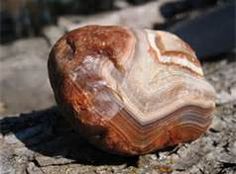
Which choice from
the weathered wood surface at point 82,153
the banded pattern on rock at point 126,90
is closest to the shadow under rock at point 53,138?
the weathered wood surface at point 82,153

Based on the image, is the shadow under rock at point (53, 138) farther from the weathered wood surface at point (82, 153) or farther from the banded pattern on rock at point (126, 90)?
the banded pattern on rock at point (126, 90)

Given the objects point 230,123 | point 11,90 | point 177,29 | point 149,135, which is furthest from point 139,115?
point 177,29

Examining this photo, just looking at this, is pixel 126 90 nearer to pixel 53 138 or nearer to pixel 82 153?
pixel 82 153

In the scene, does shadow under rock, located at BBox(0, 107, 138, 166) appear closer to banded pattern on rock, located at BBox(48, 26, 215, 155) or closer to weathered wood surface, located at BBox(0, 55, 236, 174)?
weathered wood surface, located at BBox(0, 55, 236, 174)

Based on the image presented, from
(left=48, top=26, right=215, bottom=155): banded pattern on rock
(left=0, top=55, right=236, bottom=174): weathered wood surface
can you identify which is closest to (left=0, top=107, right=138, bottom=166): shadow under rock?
(left=0, top=55, right=236, bottom=174): weathered wood surface

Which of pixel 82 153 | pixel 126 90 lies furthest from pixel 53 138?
pixel 126 90

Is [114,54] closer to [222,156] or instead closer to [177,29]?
[222,156]

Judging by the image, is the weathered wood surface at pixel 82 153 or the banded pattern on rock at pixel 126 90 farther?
the weathered wood surface at pixel 82 153
